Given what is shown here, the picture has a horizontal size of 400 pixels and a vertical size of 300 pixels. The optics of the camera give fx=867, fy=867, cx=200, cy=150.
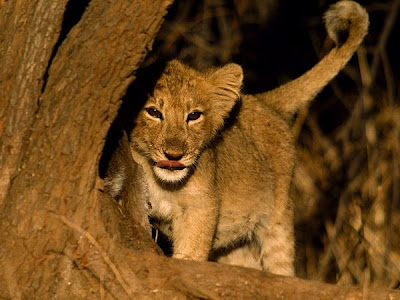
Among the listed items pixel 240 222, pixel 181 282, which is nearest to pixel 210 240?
pixel 240 222

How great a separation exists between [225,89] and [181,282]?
1628 mm

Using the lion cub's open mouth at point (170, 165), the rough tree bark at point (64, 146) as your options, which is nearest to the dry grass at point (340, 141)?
the lion cub's open mouth at point (170, 165)

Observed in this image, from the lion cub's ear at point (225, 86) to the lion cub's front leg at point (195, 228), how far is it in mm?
581

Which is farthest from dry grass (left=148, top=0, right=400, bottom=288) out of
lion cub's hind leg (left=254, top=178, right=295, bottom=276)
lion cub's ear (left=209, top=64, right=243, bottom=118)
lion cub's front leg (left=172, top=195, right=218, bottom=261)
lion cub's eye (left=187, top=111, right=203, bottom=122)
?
lion cub's eye (left=187, top=111, right=203, bottom=122)

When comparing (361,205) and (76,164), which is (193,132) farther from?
(361,205)

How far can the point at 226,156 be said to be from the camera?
212 inches

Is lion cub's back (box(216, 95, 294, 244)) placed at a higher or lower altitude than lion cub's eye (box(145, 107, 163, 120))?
lower

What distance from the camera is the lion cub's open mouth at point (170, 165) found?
4.61 meters

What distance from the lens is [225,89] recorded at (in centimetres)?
516

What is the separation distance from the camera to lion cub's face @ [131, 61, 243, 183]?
462 cm

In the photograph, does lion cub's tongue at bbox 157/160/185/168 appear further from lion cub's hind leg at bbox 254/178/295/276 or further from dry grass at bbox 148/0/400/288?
dry grass at bbox 148/0/400/288

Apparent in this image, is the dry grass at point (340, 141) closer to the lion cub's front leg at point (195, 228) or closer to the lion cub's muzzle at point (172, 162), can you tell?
the lion cub's front leg at point (195, 228)

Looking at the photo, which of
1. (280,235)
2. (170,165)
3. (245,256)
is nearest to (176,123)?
(170,165)

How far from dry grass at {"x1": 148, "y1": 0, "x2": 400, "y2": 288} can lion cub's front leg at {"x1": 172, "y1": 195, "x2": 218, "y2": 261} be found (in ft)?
5.45
